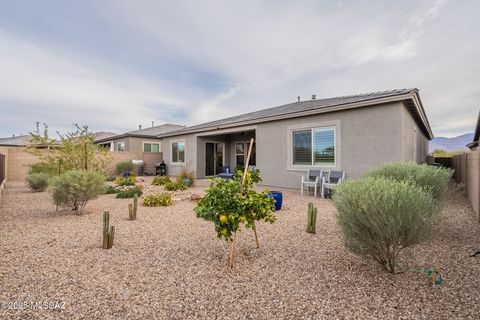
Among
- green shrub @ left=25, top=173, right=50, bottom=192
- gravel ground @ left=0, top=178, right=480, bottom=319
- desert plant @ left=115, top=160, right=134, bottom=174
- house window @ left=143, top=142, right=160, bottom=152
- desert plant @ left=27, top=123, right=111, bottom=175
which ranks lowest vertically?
gravel ground @ left=0, top=178, right=480, bottom=319

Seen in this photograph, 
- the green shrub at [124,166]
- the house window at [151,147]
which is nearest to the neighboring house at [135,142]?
the house window at [151,147]

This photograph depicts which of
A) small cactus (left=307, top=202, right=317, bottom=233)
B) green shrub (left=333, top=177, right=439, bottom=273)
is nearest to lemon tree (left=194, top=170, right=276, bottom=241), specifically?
green shrub (left=333, top=177, right=439, bottom=273)

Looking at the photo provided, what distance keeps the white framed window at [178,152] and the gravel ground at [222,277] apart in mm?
11141

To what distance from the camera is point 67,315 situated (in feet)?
6.62

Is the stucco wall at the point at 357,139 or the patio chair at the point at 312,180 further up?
the stucco wall at the point at 357,139

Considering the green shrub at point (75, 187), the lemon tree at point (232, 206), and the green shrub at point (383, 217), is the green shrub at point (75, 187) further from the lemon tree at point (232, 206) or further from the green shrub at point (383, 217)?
the green shrub at point (383, 217)

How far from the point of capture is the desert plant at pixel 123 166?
16.5m

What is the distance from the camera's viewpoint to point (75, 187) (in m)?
5.49

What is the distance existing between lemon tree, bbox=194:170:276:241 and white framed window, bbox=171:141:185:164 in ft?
42.9

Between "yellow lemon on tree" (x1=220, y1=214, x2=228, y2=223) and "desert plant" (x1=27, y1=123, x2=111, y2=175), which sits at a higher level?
"desert plant" (x1=27, y1=123, x2=111, y2=175)

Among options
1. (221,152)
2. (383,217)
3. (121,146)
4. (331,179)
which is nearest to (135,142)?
(121,146)

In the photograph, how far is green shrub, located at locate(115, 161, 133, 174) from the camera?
16.5 meters

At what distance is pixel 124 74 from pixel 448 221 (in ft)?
46.9

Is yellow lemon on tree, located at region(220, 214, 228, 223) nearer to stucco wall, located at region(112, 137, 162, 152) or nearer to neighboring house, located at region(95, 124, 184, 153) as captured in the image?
neighboring house, located at region(95, 124, 184, 153)
